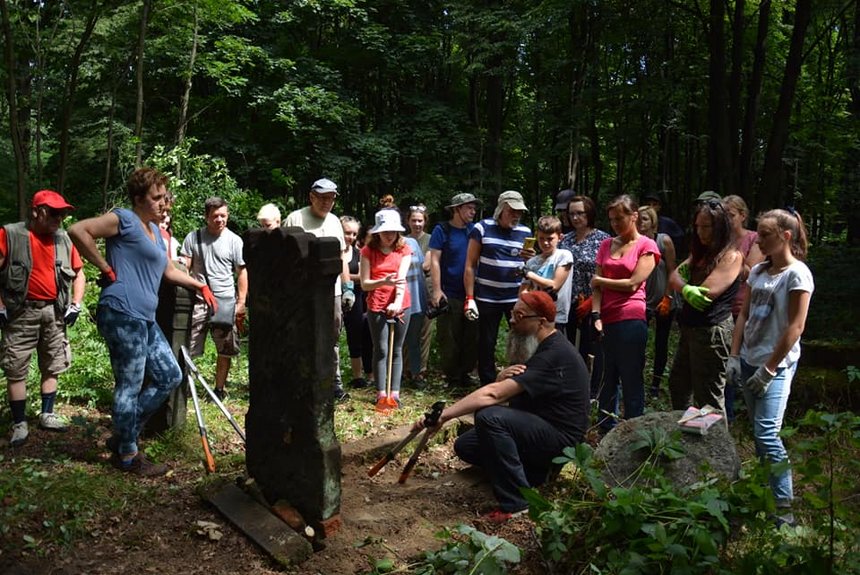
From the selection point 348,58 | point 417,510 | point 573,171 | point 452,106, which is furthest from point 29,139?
point 417,510

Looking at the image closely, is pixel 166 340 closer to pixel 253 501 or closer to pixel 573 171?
pixel 253 501

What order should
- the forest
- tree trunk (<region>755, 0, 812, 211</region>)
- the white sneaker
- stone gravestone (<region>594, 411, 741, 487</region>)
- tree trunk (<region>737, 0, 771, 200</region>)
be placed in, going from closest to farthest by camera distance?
stone gravestone (<region>594, 411, 741, 487</region>) → the white sneaker → tree trunk (<region>755, 0, 812, 211</region>) → the forest → tree trunk (<region>737, 0, 771, 200</region>)

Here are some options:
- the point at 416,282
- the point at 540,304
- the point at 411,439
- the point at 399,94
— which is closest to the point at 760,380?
the point at 540,304

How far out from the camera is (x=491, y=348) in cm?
649

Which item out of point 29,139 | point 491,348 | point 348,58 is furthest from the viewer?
point 348,58

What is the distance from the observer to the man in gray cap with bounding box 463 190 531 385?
635 cm

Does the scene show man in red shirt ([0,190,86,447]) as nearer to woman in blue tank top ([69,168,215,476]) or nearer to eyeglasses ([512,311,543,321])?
woman in blue tank top ([69,168,215,476])

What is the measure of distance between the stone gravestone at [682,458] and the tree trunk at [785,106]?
8739 mm

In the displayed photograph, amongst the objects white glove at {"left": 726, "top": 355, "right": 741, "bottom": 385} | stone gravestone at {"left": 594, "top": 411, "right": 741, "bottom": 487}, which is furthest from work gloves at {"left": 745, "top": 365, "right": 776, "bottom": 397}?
stone gravestone at {"left": 594, "top": 411, "right": 741, "bottom": 487}

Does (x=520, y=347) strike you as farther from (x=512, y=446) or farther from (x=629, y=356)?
(x=629, y=356)

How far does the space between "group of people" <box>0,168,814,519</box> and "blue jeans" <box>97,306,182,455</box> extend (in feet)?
0.04

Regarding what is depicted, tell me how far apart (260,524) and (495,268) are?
3355mm

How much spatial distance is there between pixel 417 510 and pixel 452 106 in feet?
53.7

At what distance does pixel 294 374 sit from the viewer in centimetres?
392
